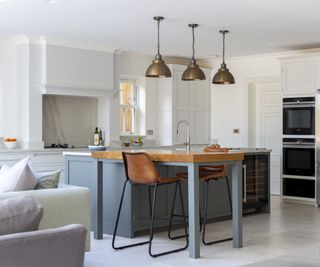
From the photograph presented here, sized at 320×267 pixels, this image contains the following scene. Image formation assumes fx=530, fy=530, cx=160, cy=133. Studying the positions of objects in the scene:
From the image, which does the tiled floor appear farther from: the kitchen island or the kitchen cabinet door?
the kitchen cabinet door

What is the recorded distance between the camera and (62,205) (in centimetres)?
418

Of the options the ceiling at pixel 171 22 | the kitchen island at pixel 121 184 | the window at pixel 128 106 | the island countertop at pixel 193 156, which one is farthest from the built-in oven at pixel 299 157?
the island countertop at pixel 193 156

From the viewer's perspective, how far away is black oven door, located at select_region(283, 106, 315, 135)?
8047 mm

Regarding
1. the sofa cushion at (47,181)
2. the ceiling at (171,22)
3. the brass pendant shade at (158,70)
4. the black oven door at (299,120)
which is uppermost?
the ceiling at (171,22)

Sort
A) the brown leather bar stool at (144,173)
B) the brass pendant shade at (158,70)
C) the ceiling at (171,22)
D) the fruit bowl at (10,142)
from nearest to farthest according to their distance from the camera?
1. the brown leather bar stool at (144,173)
2. the ceiling at (171,22)
3. the brass pendant shade at (158,70)
4. the fruit bowl at (10,142)

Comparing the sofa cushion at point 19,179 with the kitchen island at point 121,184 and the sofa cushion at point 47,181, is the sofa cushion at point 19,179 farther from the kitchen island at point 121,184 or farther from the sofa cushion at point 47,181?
the kitchen island at point 121,184

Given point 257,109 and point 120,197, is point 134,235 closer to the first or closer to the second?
point 120,197

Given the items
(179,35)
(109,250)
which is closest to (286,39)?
(179,35)

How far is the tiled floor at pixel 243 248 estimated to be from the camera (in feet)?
14.7

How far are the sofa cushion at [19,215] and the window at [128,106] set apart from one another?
6.75m

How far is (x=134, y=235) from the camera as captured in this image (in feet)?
18.0

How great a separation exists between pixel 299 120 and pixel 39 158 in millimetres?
3953

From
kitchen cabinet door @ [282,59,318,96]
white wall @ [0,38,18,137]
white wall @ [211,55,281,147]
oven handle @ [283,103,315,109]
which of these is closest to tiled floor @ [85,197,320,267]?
oven handle @ [283,103,315,109]

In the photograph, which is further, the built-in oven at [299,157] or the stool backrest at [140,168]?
the built-in oven at [299,157]
